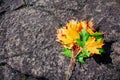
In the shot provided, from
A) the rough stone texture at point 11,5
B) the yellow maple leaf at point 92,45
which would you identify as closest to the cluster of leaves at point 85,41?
the yellow maple leaf at point 92,45

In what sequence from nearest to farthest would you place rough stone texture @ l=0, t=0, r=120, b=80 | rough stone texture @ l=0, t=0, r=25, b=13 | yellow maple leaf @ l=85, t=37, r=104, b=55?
yellow maple leaf @ l=85, t=37, r=104, b=55
rough stone texture @ l=0, t=0, r=120, b=80
rough stone texture @ l=0, t=0, r=25, b=13

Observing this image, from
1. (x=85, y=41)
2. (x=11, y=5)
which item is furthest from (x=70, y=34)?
(x=11, y=5)

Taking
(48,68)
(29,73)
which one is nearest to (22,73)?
(29,73)

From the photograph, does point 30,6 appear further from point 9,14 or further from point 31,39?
point 31,39

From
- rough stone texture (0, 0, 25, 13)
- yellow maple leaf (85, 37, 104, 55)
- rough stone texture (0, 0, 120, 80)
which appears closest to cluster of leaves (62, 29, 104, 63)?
yellow maple leaf (85, 37, 104, 55)

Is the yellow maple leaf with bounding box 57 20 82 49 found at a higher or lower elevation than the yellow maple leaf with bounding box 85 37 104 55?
higher

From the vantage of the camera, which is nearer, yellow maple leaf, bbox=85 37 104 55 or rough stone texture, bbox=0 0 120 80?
yellow maple leaf, bbox=85 37 104 55

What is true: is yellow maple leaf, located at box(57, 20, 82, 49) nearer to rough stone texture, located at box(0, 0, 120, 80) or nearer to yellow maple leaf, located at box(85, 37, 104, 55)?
yellow maple leaf, located at box(85, 37, 104, 55)

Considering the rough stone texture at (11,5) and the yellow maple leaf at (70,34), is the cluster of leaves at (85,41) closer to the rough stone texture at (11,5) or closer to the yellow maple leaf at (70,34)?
the yellow maple leaf at (70,34)

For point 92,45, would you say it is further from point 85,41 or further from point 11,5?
point 11,5

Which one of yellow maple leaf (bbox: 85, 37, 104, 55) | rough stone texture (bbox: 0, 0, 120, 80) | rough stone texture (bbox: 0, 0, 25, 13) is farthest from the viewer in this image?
rough stone texture (bbox: 0, 0, 25, 13)
